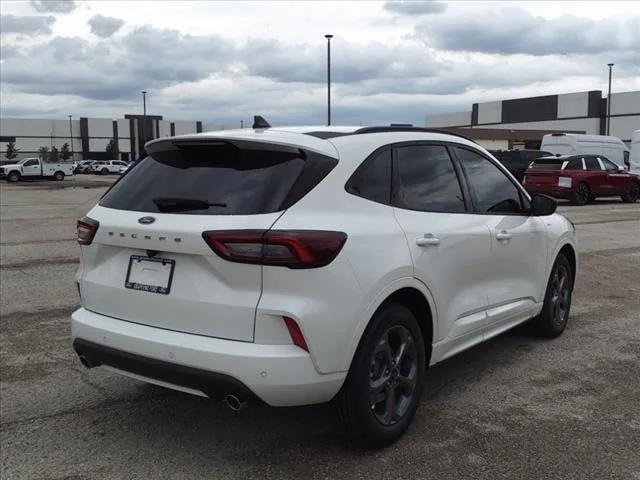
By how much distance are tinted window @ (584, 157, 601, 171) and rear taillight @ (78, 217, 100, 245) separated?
20259 millimetres

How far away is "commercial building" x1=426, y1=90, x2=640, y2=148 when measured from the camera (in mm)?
64250

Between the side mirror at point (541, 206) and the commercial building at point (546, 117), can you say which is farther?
the commercial building at point (546, 117)

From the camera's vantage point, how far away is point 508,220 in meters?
4.66

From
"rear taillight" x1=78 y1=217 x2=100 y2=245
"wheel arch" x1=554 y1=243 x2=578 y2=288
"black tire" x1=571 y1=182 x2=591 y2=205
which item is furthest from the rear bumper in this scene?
"black tire" x1=571 y1=182 x2=591 y2=205

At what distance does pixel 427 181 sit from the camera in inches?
156

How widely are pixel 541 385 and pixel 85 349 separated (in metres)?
2.94

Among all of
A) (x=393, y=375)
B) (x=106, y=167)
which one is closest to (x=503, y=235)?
(x=393, y=375)

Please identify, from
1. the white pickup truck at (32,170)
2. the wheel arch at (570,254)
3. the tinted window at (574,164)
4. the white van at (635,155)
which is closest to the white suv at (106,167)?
the white pickup truck at (32,170)

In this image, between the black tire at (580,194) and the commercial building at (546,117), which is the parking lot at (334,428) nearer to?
the black tire at (580,194)

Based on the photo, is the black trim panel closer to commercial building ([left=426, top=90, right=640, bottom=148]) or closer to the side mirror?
the side mirror

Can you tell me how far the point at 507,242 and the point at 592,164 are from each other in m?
18.6

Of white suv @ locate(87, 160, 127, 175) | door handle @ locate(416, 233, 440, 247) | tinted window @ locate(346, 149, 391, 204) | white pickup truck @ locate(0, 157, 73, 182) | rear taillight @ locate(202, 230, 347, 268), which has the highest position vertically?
tinted window @ locate(346, 149, 391, 204)

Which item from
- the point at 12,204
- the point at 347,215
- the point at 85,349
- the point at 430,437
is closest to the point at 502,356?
the point at 430,437

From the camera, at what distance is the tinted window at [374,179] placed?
3.43 m
